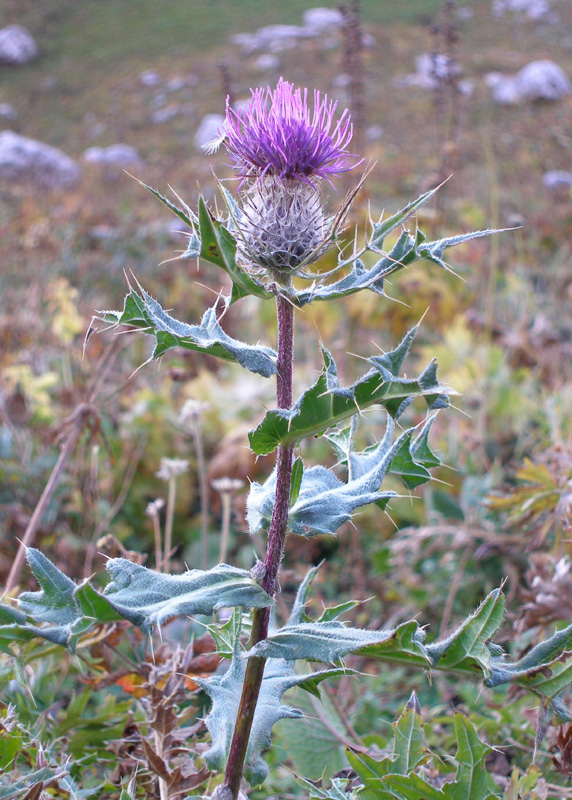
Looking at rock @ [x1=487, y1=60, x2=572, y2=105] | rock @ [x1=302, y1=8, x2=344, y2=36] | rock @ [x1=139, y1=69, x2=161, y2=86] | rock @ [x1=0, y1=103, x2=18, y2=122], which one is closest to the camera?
rock @ [x1=487, y1=60, x2=572, y2=105]

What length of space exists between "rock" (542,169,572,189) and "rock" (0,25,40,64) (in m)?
43.7

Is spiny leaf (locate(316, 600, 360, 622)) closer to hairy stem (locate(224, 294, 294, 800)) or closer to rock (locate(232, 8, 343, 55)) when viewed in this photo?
hairy stem (locate(224, 294, 294, 800))

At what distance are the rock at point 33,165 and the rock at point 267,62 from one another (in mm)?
18482

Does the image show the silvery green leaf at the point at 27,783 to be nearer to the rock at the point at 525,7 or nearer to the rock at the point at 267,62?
the rock at the point at 267,62

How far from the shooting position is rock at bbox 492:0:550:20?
1673 inches

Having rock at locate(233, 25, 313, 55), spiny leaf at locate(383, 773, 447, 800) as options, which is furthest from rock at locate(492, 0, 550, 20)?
spiny leaf at locate(383, 773, 447, 800)

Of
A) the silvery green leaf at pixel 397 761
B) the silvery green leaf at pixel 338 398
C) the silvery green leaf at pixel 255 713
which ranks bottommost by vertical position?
the silvery green leaf at pixel 397 761

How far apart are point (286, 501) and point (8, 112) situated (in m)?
44.9

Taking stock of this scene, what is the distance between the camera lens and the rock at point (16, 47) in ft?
145

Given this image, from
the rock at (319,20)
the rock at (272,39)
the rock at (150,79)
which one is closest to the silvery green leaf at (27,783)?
the rock at (272,39)

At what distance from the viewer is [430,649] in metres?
1.16

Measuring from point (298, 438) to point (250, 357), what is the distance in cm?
19

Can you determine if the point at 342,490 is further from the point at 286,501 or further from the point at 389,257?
the point at 389,257

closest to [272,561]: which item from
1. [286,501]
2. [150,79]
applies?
[286,501]
